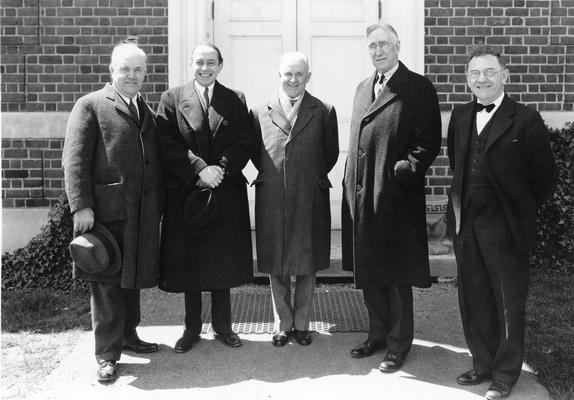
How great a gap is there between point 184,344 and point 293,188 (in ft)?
4.01

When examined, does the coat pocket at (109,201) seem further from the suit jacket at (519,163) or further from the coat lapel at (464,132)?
the suit jacket at (519,163)

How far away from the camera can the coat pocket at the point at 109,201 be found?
4.20 metres

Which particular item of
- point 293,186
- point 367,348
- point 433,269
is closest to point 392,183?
point 293,186

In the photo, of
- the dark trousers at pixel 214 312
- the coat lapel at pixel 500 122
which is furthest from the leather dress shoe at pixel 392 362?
the coat lapel at pixel 500 122

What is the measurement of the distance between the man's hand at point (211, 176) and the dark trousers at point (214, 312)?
2.37 ft

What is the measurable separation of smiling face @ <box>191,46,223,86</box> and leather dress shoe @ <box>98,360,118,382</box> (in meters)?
1.81

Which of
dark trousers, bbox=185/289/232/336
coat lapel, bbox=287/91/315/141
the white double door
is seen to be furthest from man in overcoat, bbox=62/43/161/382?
the white double door

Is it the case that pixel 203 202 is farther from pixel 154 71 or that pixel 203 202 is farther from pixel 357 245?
pixel 154 71

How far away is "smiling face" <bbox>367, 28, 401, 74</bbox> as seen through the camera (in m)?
4.28

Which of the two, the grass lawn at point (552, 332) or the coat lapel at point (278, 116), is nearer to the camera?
the grass lawn at point (552, 332)

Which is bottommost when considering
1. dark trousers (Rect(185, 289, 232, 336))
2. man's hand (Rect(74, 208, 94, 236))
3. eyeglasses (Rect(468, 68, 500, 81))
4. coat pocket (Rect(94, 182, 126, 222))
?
dark trousers (Rect(185, 289, 232, 336))

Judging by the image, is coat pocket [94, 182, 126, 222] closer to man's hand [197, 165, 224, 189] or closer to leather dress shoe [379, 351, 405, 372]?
man's hand [197, 165, 224, 189]

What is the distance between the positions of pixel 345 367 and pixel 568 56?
166 inches

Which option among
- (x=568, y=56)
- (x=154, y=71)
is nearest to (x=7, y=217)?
(x=154, y=71)
